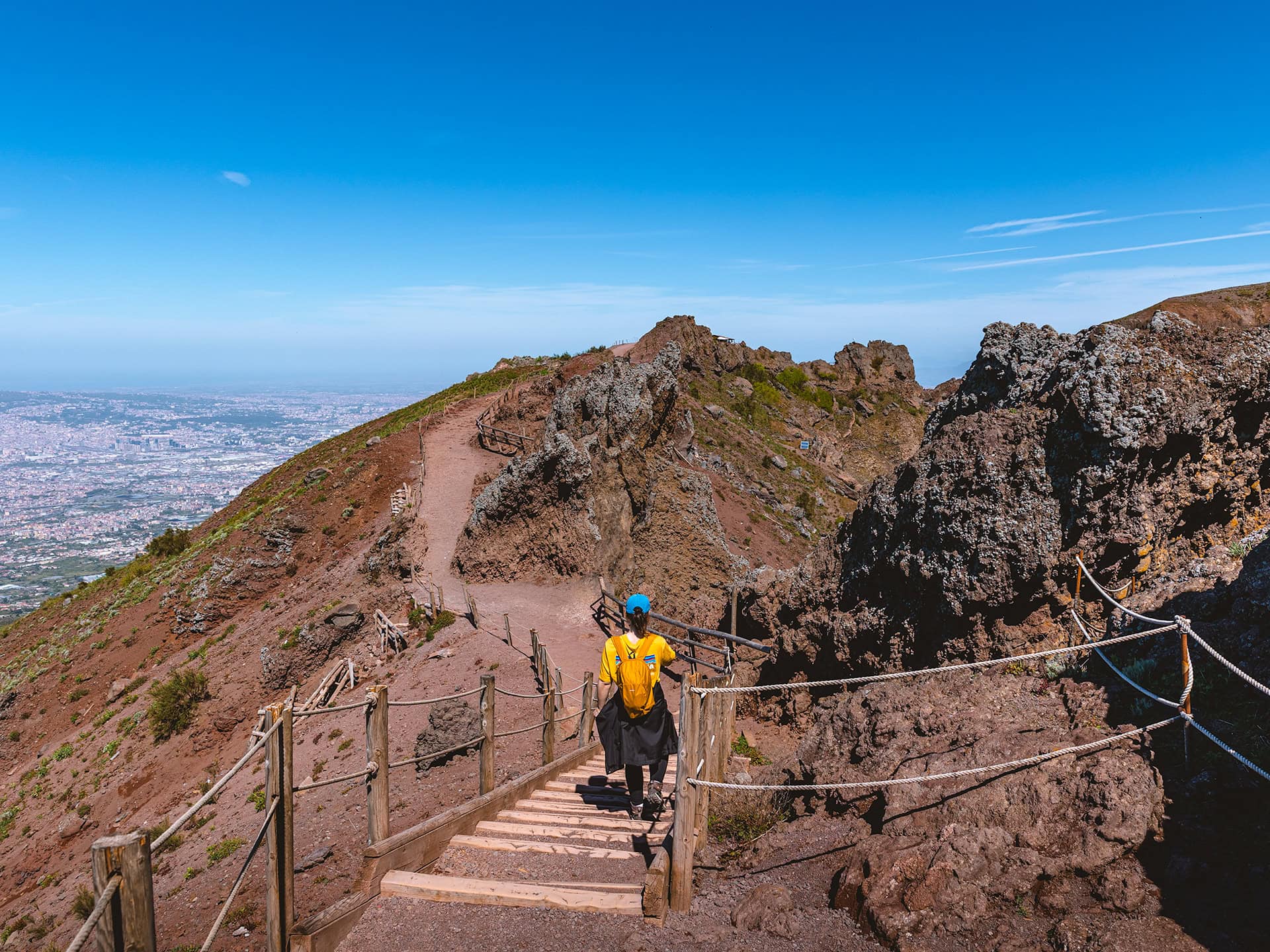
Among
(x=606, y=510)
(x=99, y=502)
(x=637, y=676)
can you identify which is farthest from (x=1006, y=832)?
(x=99, y=502)

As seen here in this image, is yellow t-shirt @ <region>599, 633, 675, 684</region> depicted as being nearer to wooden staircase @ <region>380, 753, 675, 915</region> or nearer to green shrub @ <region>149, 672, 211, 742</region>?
wooden staircase @ <region>380, 753, 675, 915</region>

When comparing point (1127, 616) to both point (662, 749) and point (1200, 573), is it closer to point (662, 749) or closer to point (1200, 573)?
point (1200, 573)

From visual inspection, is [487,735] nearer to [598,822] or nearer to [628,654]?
[598,822]

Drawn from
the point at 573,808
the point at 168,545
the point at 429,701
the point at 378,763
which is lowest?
the point at 168,545

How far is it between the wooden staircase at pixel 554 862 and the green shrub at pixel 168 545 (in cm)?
2766

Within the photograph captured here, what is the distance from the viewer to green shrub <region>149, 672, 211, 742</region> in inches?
651

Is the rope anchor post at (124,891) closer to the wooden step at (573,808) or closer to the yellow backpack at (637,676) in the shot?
the yellow backpack at (637,676)

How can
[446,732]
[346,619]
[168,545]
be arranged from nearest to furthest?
[446,732]
[346,619]
[168,545]

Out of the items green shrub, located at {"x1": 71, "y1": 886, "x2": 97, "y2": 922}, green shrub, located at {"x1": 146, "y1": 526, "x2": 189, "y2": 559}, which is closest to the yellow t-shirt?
green shrub, located at {"x1": 71, "y1": 886, "x2": 97, "y2": 922}

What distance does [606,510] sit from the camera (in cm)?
1964

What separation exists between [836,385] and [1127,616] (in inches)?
1988

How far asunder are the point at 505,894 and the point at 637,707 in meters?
1.96

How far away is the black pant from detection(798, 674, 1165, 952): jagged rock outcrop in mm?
1964

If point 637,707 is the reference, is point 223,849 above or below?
below
